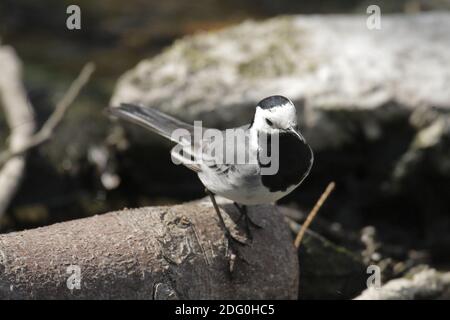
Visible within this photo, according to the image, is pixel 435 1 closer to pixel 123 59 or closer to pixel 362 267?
pixel 123 59

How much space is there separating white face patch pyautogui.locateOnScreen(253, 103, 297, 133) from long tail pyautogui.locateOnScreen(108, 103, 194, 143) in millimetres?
844

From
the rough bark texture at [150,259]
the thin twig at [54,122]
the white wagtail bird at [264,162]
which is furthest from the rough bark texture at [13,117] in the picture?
the white wagtail bird at [264,162]

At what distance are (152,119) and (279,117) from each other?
1229 mm

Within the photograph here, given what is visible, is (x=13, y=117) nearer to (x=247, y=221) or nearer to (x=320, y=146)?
(x=320, y=146)

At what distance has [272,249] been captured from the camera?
4465 mm

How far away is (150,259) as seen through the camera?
3.99 metres

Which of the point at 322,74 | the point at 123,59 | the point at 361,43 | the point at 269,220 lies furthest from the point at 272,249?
the point at 123,59

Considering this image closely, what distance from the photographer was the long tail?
4906 mm

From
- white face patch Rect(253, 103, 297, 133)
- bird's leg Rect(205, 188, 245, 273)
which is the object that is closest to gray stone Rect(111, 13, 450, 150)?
bird's leg Rect(205, 188, 245, 273)

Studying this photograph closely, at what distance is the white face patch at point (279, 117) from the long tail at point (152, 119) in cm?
84

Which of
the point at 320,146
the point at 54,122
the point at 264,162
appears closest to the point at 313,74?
the point at 320,146

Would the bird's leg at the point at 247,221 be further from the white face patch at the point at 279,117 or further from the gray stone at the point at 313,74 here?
the gray stone at the point at 313,74

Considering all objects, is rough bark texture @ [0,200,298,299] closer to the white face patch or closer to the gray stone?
the white face patch

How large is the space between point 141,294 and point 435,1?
6.19 metres
